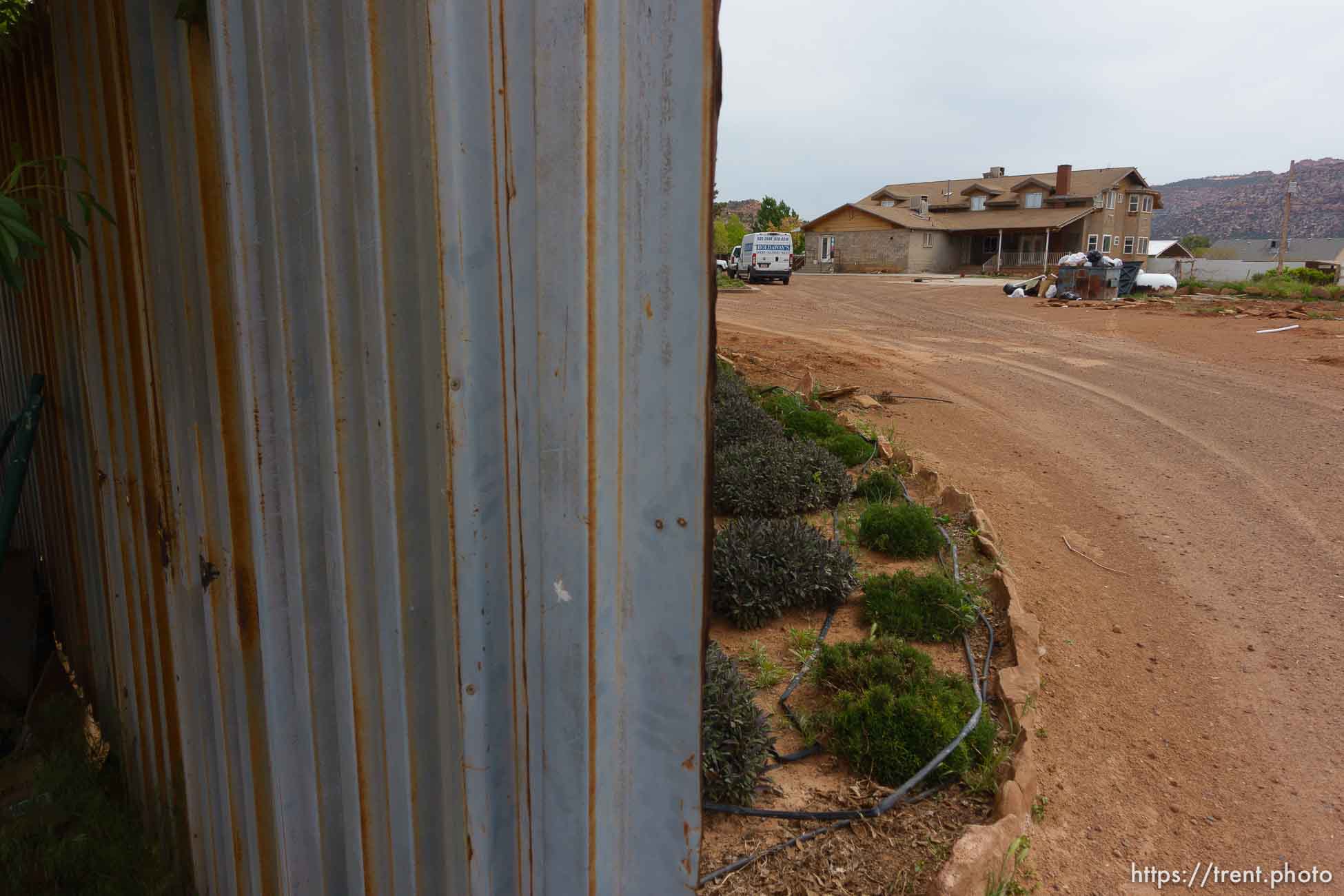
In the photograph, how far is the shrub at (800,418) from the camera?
8.67m

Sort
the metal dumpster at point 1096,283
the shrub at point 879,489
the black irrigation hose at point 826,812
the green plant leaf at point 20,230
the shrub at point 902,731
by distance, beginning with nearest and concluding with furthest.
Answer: the green plant leaf at point 20,230 < the black irrigation hose at point 826,812 < the shrub at point 902,731 < the shrub at point 879,489 < the metal dumpster at point 1096,283

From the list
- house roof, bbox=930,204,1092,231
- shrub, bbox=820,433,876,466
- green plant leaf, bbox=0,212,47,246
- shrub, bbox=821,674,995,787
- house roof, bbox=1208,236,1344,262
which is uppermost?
house roof, bbox=930,204,1092,231

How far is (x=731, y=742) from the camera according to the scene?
3.59m

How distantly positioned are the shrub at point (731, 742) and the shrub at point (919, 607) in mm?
1436

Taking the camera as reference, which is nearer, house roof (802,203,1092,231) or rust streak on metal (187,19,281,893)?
rust streak on metal (187,19,281,893)

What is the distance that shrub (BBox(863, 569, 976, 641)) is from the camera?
4.95 meters

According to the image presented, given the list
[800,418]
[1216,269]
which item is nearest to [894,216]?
[1216,269]

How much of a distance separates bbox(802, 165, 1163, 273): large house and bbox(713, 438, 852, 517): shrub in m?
47.0

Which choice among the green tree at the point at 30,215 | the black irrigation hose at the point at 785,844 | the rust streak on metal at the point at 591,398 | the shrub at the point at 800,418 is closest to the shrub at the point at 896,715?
the black irrigation hose at the point at 785,844

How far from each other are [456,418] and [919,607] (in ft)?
13.8

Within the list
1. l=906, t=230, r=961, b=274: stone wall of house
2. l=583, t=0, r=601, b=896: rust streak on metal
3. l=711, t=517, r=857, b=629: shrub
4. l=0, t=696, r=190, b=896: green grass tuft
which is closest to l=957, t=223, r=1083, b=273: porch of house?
l=906, t=230, r=961, b=274: stone wall of house

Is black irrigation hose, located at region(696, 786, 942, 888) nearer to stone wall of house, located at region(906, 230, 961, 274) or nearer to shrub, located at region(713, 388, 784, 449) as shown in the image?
shrub, located at region(713, 388, 784, 449)

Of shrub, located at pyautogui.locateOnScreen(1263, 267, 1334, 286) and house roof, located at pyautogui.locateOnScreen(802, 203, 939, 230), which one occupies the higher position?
house roof, located at pyautogui.locateOnScreen(802, 203, 939, 230)

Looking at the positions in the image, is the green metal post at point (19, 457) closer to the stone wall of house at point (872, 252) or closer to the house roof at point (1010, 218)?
the stone wall of house at point (872, 252)
